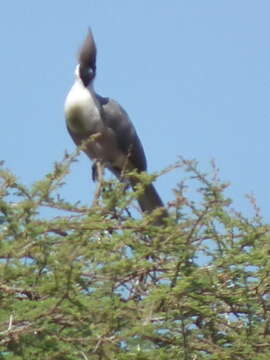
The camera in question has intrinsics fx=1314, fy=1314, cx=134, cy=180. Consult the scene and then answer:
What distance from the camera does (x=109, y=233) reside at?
15.1 ft

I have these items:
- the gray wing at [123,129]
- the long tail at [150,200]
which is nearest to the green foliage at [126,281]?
the long tail at [150,200]

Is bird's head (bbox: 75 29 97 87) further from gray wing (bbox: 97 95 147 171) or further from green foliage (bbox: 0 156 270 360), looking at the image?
green foliage (bbox: 0 156 270 360)

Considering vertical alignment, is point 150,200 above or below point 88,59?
below

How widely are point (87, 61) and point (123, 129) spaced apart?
51 cm

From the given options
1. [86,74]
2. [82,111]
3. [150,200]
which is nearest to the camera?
[150,200]

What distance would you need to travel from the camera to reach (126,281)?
4.55 m

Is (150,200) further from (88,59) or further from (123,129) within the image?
(88,59)

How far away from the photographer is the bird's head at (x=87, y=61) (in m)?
8.66

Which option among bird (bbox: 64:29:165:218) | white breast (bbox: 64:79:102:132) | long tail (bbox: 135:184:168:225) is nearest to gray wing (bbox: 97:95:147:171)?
bird (bbox: 64:29:165:218)

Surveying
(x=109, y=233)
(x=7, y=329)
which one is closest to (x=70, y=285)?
(x=7, y=329)

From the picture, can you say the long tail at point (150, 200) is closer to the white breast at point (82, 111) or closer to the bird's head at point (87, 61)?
the white breast at point (82, 111)

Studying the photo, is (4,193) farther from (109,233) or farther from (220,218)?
(220,218)

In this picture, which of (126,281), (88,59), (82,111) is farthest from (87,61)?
(126,281)

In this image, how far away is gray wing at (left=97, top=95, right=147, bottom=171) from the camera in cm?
862
